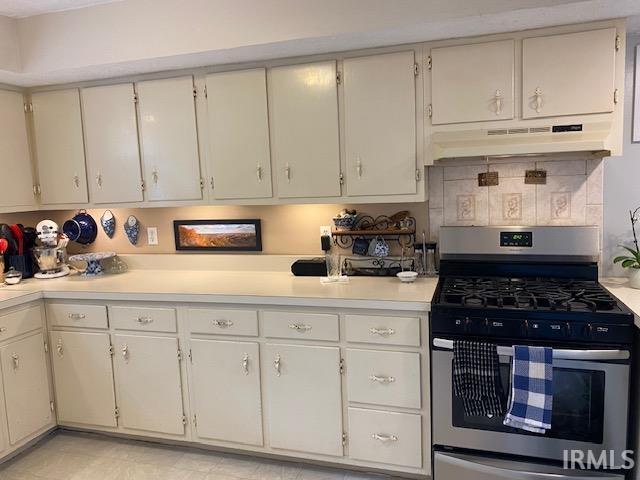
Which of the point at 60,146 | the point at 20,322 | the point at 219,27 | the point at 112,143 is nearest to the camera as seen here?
the point at 219,27

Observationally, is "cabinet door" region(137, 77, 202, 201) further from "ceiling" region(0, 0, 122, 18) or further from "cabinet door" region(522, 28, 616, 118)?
"cabinet door" region(522, 28, 616, 118)

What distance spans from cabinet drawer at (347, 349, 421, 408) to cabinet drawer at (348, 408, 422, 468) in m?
0.07

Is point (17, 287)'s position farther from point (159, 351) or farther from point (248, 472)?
point (248, 472)

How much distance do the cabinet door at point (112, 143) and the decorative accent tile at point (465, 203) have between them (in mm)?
1838

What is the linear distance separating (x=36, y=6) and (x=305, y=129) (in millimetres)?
1583

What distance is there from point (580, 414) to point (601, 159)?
4.22ft

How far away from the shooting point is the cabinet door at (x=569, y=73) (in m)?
2.15

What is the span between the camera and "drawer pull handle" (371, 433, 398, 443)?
2.28 meters

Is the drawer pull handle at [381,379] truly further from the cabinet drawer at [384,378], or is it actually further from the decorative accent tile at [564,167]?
the decorative accent tile at [564,167]

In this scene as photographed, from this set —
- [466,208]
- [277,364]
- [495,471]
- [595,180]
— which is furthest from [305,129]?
[495,471]

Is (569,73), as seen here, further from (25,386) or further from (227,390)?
(25,386)

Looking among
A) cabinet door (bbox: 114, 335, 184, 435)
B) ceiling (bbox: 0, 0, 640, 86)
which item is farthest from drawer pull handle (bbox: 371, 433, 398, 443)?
ceiling (bbox: 0, 0, 640, 86)

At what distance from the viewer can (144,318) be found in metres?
2.59

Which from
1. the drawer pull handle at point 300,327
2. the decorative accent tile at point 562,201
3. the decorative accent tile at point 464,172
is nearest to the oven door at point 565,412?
the drawer pull handle at point 300,327
